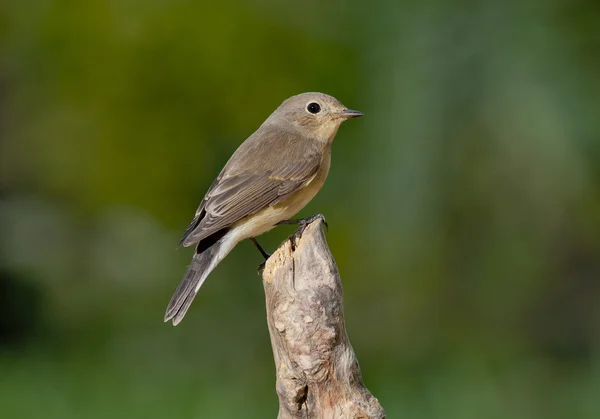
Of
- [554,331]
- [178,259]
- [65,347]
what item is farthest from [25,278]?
[554,331]

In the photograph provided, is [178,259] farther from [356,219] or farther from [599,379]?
[599,379]

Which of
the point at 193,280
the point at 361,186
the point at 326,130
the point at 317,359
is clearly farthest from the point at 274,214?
the point at 361,186

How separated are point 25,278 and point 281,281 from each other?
13.8ft

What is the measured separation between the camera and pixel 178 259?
295 inches

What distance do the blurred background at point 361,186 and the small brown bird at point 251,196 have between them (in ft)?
6.78

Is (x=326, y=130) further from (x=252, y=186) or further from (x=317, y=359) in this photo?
(x=317, y=359)

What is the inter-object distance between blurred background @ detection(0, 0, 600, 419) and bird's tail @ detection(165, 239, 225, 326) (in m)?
2.42

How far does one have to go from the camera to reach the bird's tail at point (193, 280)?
4.63 metres

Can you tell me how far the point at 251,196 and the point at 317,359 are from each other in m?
1.40

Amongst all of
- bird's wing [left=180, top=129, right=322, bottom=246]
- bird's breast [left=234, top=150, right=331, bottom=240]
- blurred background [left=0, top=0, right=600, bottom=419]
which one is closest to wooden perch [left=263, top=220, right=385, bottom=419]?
bird's wing [left=180, top=129, right=322, bottom=246]

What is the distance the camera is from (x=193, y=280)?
4.72 metres

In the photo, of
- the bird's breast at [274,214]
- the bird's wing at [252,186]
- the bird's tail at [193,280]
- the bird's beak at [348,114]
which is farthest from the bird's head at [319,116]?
the bird's tail at [193,280]

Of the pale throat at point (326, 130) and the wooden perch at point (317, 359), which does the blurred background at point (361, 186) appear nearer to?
the pale throat at point (326, 130)

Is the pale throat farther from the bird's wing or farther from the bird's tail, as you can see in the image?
the bird's tail
